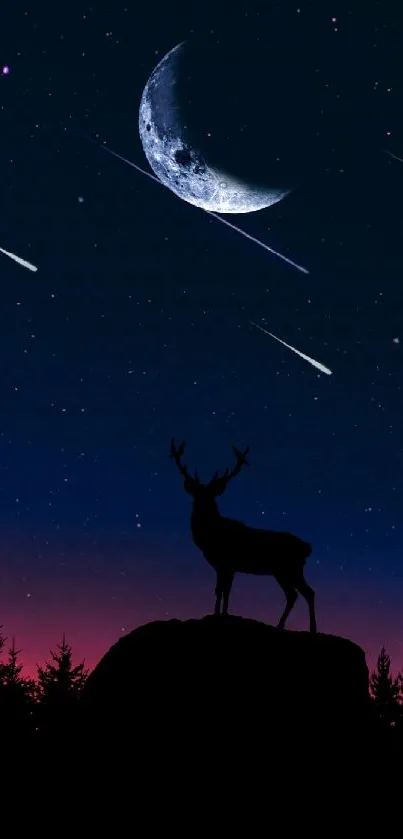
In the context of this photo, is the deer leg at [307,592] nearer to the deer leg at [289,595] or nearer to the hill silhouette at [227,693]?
the deer leg at [289,595]

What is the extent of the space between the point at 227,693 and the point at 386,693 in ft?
94.8

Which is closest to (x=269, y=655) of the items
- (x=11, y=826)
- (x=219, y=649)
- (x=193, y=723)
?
(x=219, y=649)

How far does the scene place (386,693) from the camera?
35.2 metres

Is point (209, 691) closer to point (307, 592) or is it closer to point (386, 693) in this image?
point (307, 592)

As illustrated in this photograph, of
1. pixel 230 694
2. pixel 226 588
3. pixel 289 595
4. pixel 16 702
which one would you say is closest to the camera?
pixel 230 694

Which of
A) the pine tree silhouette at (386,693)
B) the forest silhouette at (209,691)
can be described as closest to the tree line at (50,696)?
the pine tree silhouette at (386,693)

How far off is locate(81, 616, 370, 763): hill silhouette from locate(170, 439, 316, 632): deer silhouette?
647 mm

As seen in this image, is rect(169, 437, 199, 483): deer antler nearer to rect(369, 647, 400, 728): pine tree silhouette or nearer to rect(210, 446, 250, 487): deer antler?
rect(210, 446, 250, 487): deer antler

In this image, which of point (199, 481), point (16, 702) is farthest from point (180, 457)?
point (16, 702)

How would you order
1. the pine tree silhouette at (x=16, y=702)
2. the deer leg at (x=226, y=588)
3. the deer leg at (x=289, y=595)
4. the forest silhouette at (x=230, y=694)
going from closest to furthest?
the forest silhouette at (x=230, y=694), the deer leg at (x=226, y=588), the deer leg at (x=289, y=595), the pine tree silhouette at (x=16, y=702)

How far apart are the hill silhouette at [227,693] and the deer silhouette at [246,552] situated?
2.12 ft

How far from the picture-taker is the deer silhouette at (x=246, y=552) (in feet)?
34.7

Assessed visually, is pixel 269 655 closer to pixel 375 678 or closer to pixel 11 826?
pixel 11 826

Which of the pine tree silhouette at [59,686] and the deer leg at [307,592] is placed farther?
the pine tree silhouette at [59,686]
